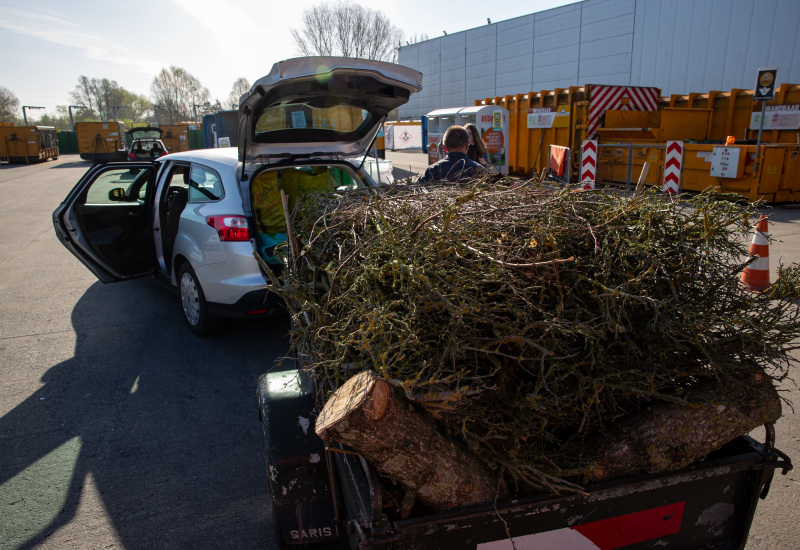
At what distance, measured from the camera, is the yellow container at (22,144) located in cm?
3017

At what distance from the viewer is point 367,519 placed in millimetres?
1631

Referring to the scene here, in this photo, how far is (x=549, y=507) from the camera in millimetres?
1734

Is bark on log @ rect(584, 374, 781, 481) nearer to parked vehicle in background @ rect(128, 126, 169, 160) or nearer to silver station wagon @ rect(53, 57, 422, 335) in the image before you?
silver station wagon @ rect(53, 57, 422, 335)

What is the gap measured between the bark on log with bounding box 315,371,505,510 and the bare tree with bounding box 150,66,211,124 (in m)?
74.3

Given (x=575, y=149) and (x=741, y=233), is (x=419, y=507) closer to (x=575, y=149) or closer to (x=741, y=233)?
(x=741, y=233)

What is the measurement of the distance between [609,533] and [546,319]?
0.79m

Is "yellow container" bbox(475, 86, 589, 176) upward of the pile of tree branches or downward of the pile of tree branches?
upward

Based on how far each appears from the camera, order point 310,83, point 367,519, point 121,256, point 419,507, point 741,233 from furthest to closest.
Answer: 1. point 121,256
2. point 310,83
3. point 741,233
4. point 419,507
5. point 367,519

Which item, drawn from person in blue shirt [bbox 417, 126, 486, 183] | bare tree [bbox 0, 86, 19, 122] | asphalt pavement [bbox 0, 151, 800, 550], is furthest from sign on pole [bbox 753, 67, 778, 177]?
bare tree [bbox 0, 86, 19, 122]

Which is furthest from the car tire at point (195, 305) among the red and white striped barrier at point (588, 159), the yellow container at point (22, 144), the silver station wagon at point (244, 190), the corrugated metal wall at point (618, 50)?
the yellow container at point (22, 144)

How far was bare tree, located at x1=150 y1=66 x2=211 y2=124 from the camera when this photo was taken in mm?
68188

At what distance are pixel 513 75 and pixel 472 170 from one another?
39.7 meters

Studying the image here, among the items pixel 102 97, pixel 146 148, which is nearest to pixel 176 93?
pixel 102 97

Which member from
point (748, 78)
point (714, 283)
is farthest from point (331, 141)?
point (748, 78)
